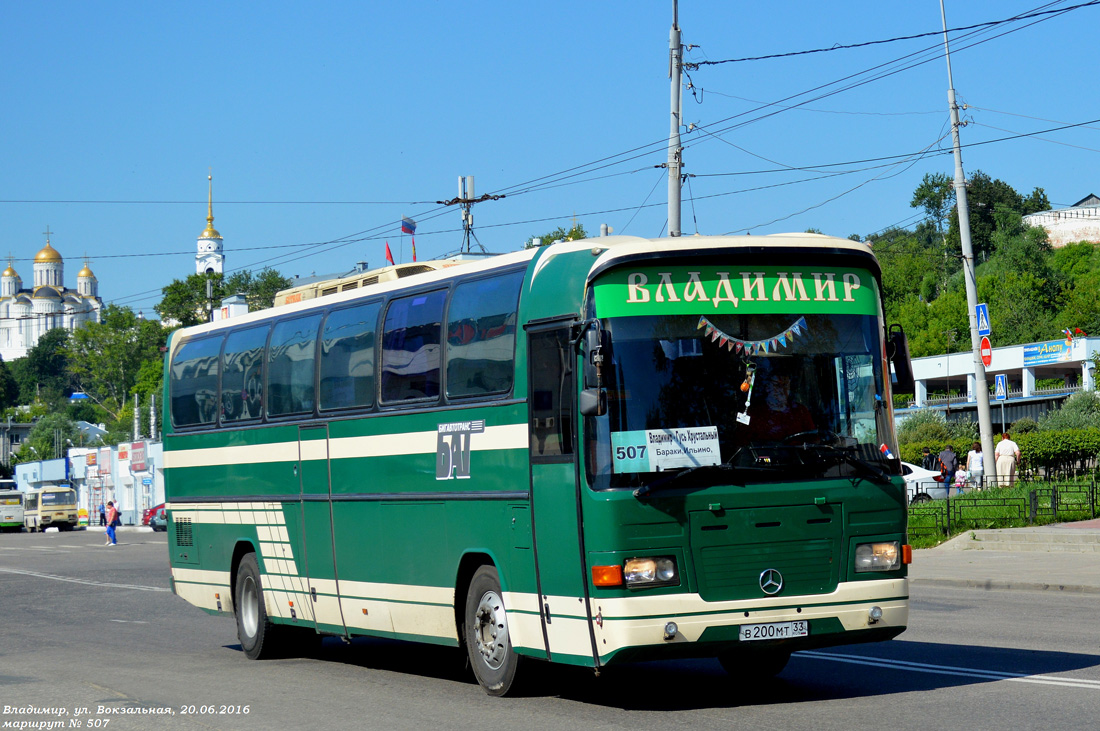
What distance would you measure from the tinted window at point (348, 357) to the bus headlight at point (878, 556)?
453cm

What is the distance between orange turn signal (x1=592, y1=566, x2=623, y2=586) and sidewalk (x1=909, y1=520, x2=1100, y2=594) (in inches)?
462

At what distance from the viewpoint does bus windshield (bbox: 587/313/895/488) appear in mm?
8781

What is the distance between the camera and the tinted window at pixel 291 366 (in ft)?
42.1

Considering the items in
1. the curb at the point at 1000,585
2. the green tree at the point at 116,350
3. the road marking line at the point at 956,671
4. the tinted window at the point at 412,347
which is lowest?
the curb at the point at 1000,585

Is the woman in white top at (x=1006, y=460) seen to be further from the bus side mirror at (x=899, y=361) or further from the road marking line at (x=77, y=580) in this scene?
the bus side mirror at (x=899, y=361)

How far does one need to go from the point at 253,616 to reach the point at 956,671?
7.23m

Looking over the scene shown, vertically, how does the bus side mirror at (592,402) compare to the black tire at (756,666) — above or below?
above

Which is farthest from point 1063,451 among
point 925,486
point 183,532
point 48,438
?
point 48,438

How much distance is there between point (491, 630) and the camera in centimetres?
1012

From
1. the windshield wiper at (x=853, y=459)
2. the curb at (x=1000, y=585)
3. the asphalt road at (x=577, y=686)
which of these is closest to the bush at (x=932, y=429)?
the curb at (x=1000, y=585)

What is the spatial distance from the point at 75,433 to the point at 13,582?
13837cm

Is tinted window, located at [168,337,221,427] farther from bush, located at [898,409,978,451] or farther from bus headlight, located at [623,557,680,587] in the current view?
bush, located at [898,409,978,451]

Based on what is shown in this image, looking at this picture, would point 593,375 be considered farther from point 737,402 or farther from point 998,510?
point 998,510

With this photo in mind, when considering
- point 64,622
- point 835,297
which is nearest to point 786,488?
point 835,297
